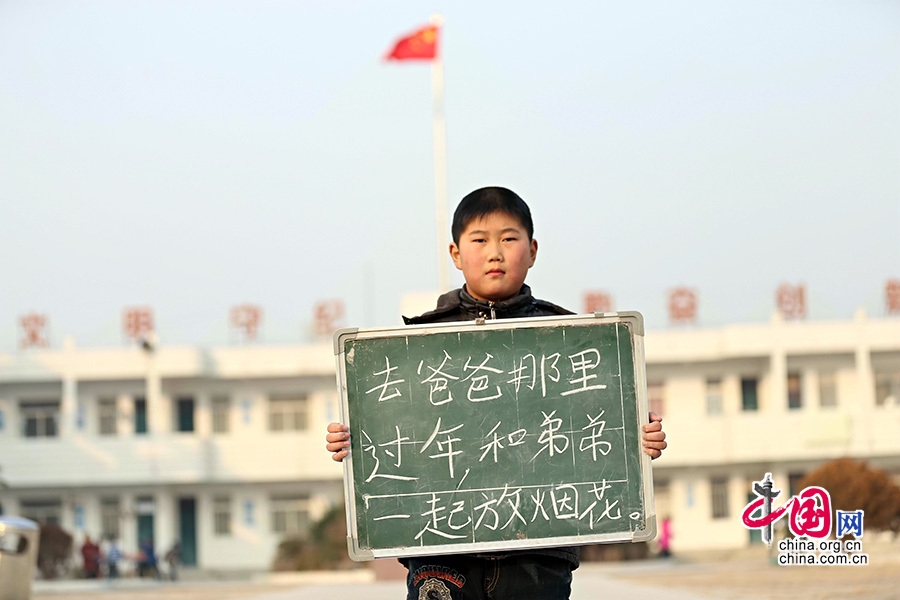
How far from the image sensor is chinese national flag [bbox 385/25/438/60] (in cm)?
2830

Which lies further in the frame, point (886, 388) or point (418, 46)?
point (886, 388)

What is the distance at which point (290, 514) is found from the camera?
40.7 meters

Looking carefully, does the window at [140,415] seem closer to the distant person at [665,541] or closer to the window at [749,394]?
the distant person at [665,541]

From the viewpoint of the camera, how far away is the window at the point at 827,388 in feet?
131

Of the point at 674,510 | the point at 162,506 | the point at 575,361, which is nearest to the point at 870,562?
the point at 674,510

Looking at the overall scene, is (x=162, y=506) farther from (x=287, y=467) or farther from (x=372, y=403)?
(x=372, y=403)

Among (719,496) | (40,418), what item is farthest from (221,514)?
(719,496)

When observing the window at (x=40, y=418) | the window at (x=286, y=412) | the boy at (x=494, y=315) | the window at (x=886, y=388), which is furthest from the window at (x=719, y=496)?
the boy at (x=494, y=315)

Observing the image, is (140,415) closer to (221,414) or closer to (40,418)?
(221,414)

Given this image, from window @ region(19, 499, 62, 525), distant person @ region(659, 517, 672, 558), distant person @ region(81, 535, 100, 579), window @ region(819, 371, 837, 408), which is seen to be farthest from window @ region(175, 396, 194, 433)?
window @ region(819, 371, 837, 408)

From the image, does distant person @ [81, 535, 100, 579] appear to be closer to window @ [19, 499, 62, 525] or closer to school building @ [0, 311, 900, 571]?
school building @ [0, 311, 900, 571]

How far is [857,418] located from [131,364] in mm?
22201

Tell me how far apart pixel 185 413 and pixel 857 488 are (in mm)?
24583

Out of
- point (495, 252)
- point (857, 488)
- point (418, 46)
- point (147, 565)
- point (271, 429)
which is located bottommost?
point (147, 565)
